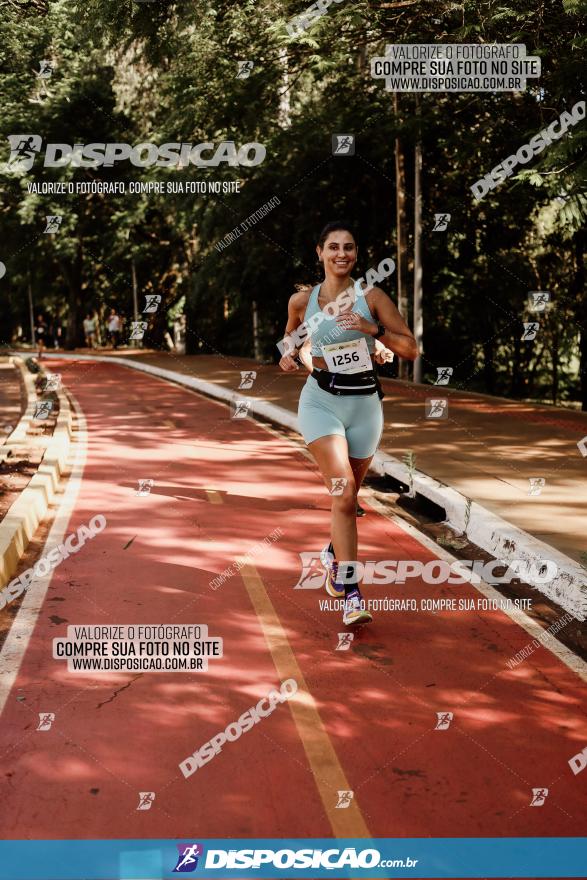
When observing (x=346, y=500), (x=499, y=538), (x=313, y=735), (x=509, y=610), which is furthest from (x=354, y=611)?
(x=499, y=538)

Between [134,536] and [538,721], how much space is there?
14.1 feet

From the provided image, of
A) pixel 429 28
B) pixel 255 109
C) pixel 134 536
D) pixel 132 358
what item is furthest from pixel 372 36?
pixel 132 358

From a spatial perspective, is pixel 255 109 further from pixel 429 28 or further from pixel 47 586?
pixel 47 586

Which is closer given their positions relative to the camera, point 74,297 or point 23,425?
point 23,425

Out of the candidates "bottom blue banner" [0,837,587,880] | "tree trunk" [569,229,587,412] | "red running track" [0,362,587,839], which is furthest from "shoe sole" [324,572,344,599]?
"tree trunk" [569,229,587,412]

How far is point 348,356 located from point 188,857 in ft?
9.34

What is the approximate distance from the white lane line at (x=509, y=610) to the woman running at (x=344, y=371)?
101 centimetres

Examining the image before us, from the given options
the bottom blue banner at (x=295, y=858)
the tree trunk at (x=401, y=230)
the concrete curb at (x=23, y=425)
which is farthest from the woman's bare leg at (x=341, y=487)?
the tree trunk at (x=401, y=230)

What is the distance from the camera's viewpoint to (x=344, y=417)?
5562mm

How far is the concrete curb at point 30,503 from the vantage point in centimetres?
706

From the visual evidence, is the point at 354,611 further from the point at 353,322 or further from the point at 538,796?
the point at 538,796

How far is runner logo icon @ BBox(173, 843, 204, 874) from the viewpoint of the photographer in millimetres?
3406

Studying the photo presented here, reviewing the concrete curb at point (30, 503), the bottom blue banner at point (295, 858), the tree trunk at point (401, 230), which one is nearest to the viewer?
the bottom blue banner at point (295, 858)

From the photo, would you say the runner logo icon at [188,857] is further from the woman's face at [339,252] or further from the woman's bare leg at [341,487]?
the woman's face at [339,252]
